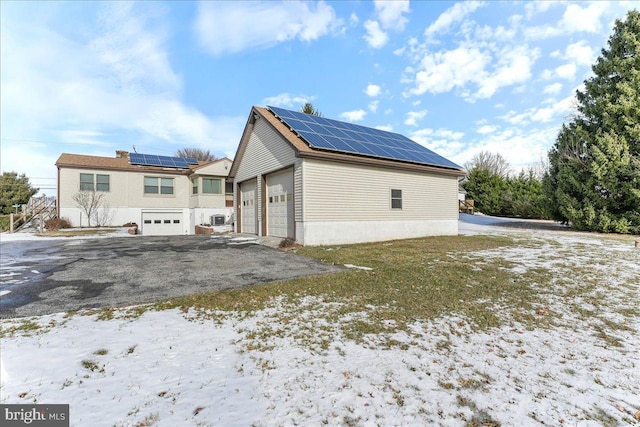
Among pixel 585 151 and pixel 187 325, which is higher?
pixel 585 151

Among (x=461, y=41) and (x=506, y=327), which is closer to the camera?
(x=506, y=327)

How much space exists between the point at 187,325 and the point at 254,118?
13622mm

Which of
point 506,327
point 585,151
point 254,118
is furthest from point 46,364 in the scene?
point 585,151

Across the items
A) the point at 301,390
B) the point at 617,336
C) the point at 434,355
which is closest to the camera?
the point at 301,390

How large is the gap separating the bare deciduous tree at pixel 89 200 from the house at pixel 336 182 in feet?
41.9

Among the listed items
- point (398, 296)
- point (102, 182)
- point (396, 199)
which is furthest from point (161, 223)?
point (398, 296)

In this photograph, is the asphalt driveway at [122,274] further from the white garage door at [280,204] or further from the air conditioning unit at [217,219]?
the air conditioning unit at [217,219]

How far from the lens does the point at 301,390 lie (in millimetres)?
2553

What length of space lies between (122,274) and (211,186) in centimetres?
1749

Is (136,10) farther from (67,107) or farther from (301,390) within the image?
(301,390)

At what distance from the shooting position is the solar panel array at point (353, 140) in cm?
1267

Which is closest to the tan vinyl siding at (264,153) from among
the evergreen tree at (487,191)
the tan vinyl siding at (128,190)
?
the tan vinyl siding at (128,190)

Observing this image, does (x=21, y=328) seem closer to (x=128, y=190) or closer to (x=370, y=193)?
(x=370, y=193)

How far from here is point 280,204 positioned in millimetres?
13953
